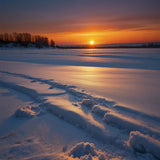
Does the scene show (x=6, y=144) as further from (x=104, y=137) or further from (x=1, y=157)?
(x=104, y=137)

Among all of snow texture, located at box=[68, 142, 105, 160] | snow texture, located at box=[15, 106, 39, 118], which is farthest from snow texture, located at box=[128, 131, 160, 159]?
snow texture, located at box=[15, 106, 39, 118]

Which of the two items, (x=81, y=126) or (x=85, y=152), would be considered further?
(x=81, y=126)

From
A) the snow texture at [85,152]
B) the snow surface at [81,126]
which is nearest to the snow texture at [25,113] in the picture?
the snow surface at [81,126]

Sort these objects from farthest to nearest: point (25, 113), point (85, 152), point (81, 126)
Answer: point (25, 113)
point (81, 126)
point (85, 152)

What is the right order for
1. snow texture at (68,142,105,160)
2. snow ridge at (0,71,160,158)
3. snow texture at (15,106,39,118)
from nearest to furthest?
snow texture at (68,142,105,160), snow ridge at (0,71,160,158), snow texture at (15,106,39,118)

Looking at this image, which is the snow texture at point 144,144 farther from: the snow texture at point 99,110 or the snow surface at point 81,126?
the snow texture at point 99,110

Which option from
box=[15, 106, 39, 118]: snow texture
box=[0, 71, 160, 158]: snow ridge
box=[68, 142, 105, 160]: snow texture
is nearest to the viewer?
box=[68, 142, 105, 160]: snow texture

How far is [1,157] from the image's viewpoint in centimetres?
121

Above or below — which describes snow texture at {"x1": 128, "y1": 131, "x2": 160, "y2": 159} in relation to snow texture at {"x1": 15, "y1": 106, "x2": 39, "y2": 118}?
below

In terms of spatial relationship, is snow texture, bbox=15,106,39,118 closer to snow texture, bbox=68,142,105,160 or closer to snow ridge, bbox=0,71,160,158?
snow ridge, bbox=0,71,160,158

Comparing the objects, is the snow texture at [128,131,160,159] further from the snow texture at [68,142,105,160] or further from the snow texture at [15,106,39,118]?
the snow texture at [15,106,39,118]

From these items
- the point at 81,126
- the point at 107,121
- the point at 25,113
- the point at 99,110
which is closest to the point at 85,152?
the point at 81,126

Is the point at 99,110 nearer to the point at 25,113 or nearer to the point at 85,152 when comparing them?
the point at 85,152

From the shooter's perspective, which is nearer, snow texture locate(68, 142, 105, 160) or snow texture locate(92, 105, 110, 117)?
snow texture locate(68, 142, 105, 160)
